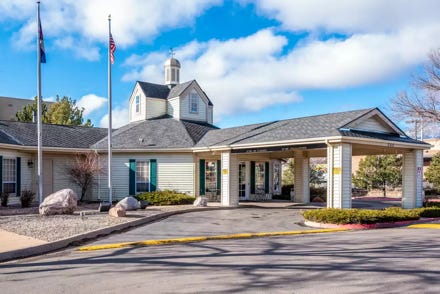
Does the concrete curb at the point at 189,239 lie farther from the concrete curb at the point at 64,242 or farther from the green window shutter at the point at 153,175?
the green window shutter at the point at 153,175

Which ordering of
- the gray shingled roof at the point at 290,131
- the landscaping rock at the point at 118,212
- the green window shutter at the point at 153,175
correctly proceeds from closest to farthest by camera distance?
the landscaping rock at the point at 118,212 < the gray shingled roof at the point at 290,131 < the green window shutter at the point at 153,175

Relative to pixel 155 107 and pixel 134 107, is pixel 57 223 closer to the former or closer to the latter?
pixel 155 107

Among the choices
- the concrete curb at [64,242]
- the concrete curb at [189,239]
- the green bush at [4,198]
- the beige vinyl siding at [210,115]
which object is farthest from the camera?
the beige vinyl siding at [210,115]

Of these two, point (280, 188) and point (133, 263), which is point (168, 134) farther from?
point (133, 263)

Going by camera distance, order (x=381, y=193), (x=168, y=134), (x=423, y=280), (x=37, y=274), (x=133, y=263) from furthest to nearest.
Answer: (x=381, y=193) → (x=168, y=134) → (x=133, y=263) → (x=37, y=274) → (x=423, y=280)

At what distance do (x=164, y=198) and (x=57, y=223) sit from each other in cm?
870

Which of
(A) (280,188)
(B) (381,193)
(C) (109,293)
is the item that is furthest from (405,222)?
(B) (381,193)

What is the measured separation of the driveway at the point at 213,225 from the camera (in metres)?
12.7

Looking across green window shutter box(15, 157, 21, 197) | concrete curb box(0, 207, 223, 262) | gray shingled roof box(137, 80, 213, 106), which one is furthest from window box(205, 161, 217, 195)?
green window shutter box(15, 157, 21, 197)

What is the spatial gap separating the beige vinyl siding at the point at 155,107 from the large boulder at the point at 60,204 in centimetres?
1385

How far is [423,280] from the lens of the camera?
689 centimetres

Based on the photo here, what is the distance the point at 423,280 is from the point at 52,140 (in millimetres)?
21697

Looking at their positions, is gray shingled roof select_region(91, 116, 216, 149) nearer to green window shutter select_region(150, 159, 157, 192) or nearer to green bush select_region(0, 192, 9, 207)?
green window shutter select_region(150, 159, 157, 192)

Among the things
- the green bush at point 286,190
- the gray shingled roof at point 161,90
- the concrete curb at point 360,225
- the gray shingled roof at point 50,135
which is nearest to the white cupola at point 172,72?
the gray shingled roof at point 161,90
